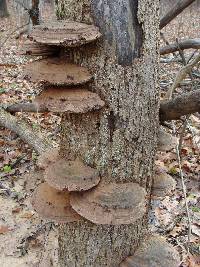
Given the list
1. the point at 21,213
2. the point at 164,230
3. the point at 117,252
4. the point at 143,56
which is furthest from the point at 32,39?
the point at 21,213

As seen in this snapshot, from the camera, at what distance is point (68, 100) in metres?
1.80

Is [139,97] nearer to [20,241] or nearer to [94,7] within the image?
[94,7]

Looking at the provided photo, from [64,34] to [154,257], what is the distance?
1.37 m

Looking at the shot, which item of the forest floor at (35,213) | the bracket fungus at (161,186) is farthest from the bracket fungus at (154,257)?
the forest floor at (35,213)

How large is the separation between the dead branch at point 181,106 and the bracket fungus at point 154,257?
776 mm

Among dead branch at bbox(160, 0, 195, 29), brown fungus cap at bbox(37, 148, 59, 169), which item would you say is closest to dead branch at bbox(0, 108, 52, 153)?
dead branch at bbox(160, 0, 195, 29)

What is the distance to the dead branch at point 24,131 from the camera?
5.38 m

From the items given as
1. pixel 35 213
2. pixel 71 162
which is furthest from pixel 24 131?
pixel 71 162

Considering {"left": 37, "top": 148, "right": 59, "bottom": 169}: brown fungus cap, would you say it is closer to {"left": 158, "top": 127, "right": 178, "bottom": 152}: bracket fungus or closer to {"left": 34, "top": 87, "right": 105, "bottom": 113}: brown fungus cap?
{"left": 34, "top": 87, "right": 105, "bottom": 113}: brown fungus cap

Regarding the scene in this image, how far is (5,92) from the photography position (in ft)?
28.5

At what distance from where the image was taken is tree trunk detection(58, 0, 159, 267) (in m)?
1.87

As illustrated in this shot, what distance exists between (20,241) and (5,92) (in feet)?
16.0

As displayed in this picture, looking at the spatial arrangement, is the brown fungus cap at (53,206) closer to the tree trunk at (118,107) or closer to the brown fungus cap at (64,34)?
the tree trunk at (118,107)

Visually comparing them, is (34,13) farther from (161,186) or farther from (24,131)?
(161,186)
